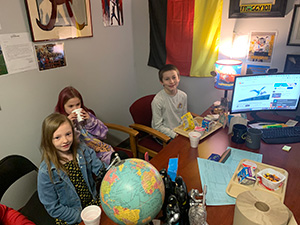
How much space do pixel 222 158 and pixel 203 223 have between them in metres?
0.55

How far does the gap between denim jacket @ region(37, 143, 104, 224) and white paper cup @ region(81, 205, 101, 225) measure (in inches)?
19.3

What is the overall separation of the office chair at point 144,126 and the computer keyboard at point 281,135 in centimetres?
85

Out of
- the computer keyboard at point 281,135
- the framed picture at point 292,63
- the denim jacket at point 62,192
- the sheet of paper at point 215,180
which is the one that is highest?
the framed picture at point 292,63

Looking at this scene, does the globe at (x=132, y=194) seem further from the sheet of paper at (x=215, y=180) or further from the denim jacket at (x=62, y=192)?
the denim jacket at (x=62, y=192)

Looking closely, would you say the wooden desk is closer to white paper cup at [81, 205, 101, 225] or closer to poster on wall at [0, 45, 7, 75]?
white paper cup at [81, 205, 101, 225]

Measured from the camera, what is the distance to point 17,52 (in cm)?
181

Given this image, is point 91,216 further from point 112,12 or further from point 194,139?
point 112,12

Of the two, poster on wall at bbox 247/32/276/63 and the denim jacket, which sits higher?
poster on wall at bbox 247/32/276/63

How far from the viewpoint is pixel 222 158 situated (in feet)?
4.54

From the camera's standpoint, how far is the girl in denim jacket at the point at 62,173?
133cm

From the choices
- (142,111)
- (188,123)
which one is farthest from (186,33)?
(188,123)

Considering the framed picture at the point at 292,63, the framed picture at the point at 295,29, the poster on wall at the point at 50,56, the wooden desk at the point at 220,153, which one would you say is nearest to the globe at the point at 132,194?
the wooden desk at the point at 220,153

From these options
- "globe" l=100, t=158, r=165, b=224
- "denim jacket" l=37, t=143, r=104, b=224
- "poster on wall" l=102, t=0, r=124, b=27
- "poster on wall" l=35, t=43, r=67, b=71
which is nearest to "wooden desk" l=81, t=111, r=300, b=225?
"globe" l=100, t=158, r=165, b=224

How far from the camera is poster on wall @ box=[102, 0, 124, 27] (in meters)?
2.48
